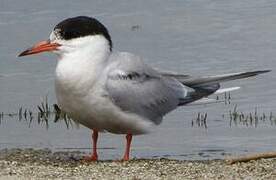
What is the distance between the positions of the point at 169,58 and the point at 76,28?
16.9ft

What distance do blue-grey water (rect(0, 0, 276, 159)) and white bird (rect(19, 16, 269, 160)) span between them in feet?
3.43

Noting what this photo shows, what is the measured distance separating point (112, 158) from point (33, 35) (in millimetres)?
5271

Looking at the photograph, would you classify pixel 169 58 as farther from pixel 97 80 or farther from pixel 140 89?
pixel 97 80

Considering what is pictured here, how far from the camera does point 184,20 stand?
17.7 meters

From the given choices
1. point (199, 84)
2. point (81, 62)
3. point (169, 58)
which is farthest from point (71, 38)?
point (169, 58)

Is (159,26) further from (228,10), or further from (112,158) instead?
(112,158)

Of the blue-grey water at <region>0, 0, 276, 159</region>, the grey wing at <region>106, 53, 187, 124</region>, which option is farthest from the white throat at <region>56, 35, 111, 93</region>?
the blue-grey water at <region>0, 0, 276, 159</region>

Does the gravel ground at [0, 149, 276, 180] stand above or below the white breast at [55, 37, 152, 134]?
below

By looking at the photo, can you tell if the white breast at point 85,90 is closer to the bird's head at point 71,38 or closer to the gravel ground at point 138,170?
the bird's head at point 71,38

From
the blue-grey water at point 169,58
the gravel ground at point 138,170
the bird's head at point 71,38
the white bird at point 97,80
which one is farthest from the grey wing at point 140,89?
the blue-grey water at point 169,58

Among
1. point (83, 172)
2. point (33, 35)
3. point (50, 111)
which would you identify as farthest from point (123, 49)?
point (83, 172)

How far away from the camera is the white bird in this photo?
10.3m

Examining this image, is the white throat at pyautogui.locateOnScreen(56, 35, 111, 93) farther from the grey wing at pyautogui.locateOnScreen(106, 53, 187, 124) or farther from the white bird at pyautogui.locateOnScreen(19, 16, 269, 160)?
the grey wing at pyautogui.locateOnScreen(106, 53, 187, 124)

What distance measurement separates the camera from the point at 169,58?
15.5m
